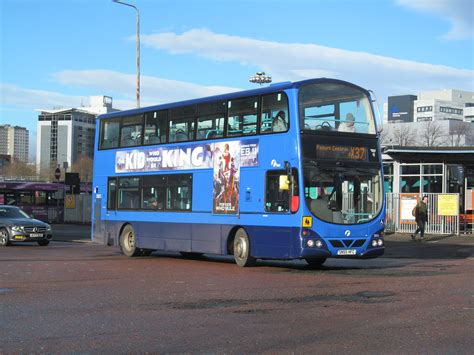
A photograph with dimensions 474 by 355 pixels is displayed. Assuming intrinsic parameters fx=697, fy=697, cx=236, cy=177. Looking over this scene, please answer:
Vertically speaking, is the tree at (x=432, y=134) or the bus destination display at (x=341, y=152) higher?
the tree at (x=432, y=134)

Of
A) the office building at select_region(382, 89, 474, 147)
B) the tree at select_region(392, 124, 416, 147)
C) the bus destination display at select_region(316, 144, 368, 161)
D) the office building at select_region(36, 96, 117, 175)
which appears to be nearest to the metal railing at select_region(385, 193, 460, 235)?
the bus destination display at select_region(316, 144, 368, 161)

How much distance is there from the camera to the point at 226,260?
67.7 ft

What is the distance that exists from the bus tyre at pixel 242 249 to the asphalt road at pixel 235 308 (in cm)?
A: 31

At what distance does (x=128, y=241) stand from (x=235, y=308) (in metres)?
11.6

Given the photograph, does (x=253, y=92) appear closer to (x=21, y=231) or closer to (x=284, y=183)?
(x=284, y=183)

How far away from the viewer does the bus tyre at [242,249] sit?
55.9 ft

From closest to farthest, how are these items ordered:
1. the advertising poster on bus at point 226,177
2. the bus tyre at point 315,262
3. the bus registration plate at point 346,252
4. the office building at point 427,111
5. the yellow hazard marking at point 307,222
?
the yellow hazard marking at point 307,222, the bus registration plate at point 346,252, the advertising poster on bus at point 226,177, the bus tyre at point 315,262, the office building at point 427,111

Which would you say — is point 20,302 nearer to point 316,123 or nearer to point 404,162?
point 316,123

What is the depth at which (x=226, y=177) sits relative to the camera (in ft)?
58.2

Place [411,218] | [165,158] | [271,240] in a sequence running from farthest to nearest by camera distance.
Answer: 1. [411,218]
2. [165,158]
3. [271,240]

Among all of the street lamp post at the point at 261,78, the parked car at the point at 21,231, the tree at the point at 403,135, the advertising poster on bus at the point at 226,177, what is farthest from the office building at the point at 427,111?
the advertising poster on bus at the point at 226,177

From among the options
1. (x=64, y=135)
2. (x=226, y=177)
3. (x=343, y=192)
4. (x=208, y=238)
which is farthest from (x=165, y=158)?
(x=64, y=135)

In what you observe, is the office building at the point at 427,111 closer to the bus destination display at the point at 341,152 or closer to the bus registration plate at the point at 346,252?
the bus destination display at the point at 341,152

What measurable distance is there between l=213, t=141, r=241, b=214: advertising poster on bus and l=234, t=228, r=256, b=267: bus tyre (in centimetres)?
61
